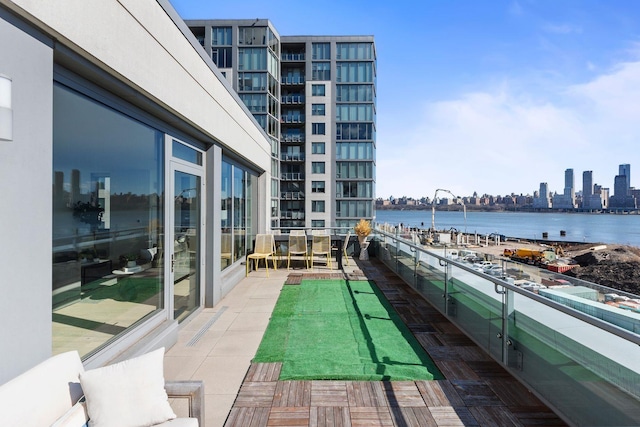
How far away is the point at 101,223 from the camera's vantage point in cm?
290

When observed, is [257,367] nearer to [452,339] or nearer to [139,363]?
[139,363]

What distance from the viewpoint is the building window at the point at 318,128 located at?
30.0m

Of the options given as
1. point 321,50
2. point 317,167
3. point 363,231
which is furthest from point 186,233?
point 321,50

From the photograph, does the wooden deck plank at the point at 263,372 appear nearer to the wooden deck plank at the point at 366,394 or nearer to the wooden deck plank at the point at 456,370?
the wooden deck plank at the point at 366,394

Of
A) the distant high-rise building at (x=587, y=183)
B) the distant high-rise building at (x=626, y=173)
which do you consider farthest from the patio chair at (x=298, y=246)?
the distant high-rise building at (x=587, y=183)

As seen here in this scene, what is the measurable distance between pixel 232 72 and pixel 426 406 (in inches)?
1117

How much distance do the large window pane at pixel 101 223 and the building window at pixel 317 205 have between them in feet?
86.5

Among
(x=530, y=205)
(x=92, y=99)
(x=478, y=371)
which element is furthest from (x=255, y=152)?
(x=530, y=205)

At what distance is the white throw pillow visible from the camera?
1720 millimetres

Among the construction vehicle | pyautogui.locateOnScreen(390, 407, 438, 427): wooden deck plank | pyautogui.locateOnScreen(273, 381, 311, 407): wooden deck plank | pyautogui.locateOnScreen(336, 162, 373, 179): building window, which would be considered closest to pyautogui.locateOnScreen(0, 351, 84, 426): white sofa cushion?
pyautogui.locateOnScreen(273, 381, 311, 407): wooden deck plank

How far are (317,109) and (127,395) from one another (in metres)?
29.7

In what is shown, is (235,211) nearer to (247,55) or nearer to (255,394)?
(255,394)

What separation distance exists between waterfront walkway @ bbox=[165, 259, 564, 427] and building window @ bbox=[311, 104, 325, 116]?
27.2 metres

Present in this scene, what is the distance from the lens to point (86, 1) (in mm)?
2340
